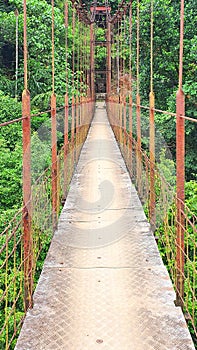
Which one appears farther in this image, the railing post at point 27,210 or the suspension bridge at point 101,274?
the railing post at point 27,210

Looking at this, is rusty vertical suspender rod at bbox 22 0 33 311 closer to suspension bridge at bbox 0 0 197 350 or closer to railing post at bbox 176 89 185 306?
suspension bridge at bbox 0 0 197 350

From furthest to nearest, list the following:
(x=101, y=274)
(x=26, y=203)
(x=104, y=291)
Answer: (x=101, y=274)
(x=104, y=291)
(x=26, y=203)

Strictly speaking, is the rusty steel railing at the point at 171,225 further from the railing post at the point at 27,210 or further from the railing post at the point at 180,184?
the railing post at the point at 27,210

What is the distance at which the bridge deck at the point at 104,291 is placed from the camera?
1.62m

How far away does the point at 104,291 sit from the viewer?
6.58ft

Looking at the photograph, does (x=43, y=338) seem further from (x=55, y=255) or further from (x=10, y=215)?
(x=10, y=215)

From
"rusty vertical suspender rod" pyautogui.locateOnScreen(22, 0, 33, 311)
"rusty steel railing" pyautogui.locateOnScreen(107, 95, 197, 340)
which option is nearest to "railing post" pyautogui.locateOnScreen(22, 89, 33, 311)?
"rusty vertical suspender rod" pyautogui.locateOnScreen(22, 0, 33, 311)

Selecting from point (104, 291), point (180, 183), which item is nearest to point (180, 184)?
point (180, 183)

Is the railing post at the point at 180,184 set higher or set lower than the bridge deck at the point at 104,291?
higher

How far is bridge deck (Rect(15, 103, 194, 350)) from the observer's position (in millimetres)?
1616

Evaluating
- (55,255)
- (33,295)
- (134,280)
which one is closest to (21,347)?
(33,295)

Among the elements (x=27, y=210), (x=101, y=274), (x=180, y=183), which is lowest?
(x=101, y=274)

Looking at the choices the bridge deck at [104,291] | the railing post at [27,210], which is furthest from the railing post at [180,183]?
the railing post at [27,210]

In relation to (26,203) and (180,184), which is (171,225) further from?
(26,203)
